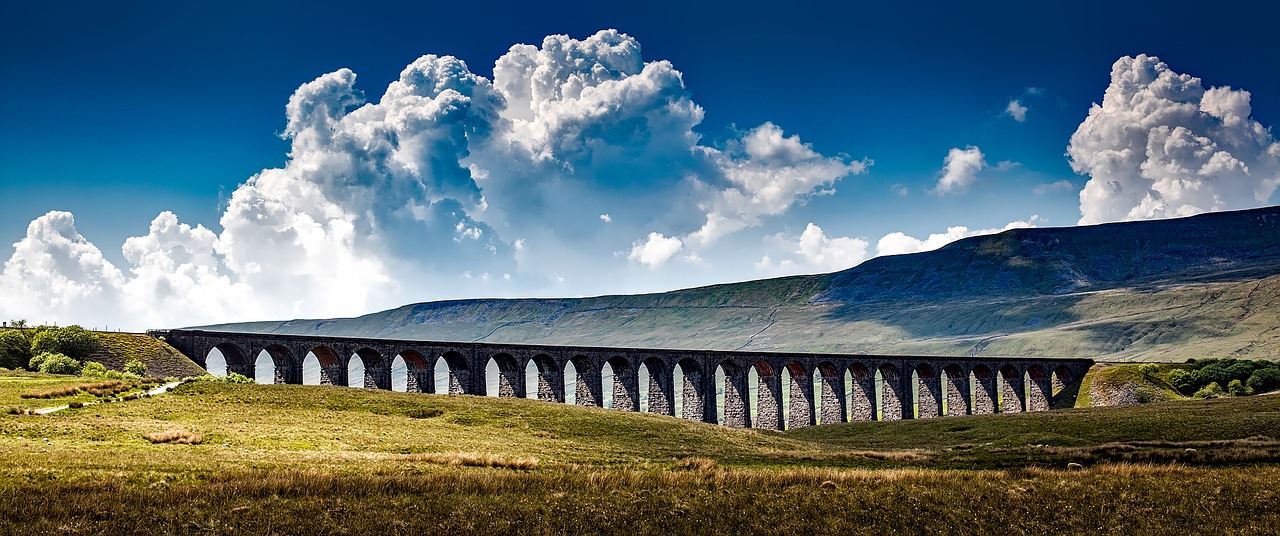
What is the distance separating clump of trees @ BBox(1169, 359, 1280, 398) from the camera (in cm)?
10041

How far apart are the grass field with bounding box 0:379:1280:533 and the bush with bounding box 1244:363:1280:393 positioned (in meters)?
75.6

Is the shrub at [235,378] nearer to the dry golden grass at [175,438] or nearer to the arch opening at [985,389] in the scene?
the dry golden grass at [175,438]

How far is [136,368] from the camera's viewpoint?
2606 inches

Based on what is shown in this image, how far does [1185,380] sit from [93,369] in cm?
11993

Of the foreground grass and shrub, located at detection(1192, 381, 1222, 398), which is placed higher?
the foreground grass

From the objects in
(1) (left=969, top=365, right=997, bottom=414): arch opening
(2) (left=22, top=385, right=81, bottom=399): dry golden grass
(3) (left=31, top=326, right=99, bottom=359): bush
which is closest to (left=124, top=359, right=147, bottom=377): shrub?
(3) (left=31, top=326, right=99, bottom=359): bush

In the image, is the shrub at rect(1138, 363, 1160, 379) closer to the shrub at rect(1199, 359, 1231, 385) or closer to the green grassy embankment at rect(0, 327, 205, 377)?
the shrub at rect(1199, 359, 1231, 385)

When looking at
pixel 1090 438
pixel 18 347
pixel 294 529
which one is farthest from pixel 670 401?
pixel 294 529

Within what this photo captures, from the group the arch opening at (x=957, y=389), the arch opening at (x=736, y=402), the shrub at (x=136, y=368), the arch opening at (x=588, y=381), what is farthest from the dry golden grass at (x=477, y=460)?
the arch opening at (x=957, y=389)

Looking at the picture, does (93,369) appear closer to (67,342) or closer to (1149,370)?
(67,342)

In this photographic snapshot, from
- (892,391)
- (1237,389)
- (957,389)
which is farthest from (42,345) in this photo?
(1237,389)

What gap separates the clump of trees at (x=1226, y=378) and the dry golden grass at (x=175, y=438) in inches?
4137

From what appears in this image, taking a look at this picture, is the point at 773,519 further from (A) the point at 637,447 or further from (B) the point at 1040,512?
(A) the point at 637,447

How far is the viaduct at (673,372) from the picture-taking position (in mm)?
75125
